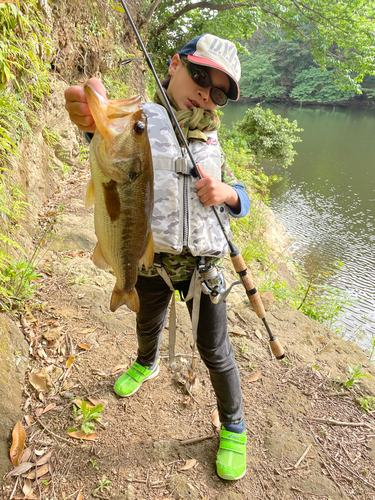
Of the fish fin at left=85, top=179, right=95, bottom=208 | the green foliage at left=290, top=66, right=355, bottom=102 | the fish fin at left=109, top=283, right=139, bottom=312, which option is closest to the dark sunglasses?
the fish fin at left=85, top=179, right=95, bottom=208

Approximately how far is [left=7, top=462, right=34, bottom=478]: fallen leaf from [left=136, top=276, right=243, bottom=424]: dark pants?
984mm

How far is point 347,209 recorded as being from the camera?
40.9ft

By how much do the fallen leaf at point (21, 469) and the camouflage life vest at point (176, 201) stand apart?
1.43 meters

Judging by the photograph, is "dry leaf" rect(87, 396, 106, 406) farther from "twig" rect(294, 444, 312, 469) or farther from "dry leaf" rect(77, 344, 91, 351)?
"twig" rect(294, 444, 312, 469)

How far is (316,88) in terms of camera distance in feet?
143

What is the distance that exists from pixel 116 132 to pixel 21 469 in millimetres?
1903

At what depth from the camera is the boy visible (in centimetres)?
171

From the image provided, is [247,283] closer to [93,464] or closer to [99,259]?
[99,259]

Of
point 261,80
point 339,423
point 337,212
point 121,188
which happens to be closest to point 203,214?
point 121,188

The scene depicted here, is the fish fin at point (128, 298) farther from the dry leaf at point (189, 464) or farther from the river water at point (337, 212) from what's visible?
the river water at point (337, 212)

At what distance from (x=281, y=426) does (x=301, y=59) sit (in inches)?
2170

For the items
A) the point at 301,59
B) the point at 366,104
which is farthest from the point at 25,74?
the point at 301,59

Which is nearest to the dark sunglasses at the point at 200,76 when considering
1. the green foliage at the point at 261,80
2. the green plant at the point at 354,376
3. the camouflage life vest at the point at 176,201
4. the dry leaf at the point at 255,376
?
the camouflage life vest at the point at 176,201

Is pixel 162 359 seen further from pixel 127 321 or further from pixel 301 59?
pixel 301 59
